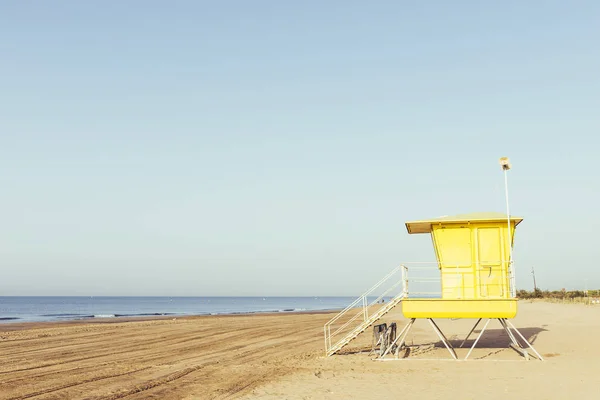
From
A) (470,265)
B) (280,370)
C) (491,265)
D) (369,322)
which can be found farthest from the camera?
(369,322)

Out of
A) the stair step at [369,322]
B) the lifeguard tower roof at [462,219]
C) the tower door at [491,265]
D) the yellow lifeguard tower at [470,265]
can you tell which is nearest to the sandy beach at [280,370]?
the stair step at [369,322]

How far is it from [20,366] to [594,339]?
992 inches

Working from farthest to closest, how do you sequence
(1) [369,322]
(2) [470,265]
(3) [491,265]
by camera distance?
(1) [369,322] → (2) [470,265] → (3) [491,265]

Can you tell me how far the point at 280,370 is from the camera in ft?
62.1

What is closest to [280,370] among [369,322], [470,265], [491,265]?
[369,322]

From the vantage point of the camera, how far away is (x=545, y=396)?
45.7ft

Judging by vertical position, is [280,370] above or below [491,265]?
below

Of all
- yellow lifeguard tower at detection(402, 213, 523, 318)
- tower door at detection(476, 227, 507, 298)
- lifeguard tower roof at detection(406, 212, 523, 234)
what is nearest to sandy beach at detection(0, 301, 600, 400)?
yellow lifeguard tower at detection(402, 213, 523, 318)

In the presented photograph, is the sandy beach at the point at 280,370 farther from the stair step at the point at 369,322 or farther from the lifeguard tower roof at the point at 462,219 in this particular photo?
the lifeguard tower roof at the point at 462,219

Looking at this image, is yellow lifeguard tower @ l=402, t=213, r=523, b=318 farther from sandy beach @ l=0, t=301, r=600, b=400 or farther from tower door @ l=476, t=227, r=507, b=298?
sandy beach @ l=0, t=301, r=600, b=400

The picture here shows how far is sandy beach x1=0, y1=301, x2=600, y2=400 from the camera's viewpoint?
1502cm

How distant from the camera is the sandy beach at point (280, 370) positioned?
591 inches

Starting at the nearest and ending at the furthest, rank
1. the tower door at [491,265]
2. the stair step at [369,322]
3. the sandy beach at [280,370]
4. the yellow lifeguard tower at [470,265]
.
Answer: the sandy beach at [280,370] → the yellow lifeguard tower at [470,265] → the tower door at [491,265] → the stair step at [369,322]

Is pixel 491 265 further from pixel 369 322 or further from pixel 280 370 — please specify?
pixel 280 370
